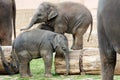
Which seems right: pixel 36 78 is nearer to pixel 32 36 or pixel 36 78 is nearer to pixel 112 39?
pixel 32 36

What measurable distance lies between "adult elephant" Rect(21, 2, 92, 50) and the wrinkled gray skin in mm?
3789

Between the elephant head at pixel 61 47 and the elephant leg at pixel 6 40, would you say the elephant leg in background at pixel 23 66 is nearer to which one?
the elephant head at pixel 61 47

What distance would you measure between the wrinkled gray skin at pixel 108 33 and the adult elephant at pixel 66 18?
3789 millimetres

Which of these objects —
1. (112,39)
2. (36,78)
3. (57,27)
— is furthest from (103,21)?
(57,27)

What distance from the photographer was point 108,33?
2055mm

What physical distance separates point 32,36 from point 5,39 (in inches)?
66.5

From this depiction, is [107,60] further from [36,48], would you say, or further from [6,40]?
[6,40]

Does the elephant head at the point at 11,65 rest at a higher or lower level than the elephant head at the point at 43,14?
lower

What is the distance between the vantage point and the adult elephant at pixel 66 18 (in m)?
6.17

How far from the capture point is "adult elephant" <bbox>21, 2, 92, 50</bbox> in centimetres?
617

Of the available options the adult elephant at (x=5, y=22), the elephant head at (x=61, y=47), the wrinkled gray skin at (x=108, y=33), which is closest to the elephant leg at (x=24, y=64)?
the elephant head at (x=61, y=47)

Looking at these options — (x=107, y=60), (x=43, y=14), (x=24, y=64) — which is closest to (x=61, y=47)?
(x=24, y=64)

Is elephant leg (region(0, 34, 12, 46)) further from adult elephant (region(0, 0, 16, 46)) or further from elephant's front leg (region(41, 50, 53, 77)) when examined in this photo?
elephant's front leg (region(41, 50, 53, 77))

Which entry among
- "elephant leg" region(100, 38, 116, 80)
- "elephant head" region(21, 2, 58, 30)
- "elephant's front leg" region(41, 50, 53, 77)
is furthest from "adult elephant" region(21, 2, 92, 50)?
"elephant leg" region(100, 38, 116, 80)
